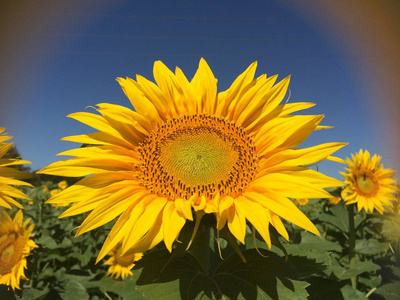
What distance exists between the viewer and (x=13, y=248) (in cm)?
131

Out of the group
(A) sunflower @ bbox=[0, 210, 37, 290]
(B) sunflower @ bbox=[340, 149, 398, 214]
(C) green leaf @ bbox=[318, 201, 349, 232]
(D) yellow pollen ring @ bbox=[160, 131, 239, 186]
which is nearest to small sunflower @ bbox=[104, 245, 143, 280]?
(A) sunflower @ bbox=[0, 210, 37, 290]

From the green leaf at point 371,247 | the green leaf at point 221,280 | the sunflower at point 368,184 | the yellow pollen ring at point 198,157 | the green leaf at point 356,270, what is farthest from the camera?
the sunflower at point 368,184

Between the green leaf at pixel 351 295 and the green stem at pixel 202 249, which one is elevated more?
the green stem at pixel 202 249

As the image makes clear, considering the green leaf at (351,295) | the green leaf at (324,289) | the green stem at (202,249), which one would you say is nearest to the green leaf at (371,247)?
the green leaf at (351,295)

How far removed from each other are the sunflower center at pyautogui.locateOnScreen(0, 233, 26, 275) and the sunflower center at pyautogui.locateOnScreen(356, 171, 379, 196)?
1.47 meters

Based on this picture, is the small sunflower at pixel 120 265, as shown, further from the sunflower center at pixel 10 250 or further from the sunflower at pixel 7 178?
the sunflower at pixel 7 178

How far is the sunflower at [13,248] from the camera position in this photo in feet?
3.97

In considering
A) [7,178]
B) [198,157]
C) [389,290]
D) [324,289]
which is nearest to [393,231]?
[389,290]

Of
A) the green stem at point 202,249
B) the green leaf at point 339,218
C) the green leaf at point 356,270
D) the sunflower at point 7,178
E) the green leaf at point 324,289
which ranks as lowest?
the green leaf at point 324,289

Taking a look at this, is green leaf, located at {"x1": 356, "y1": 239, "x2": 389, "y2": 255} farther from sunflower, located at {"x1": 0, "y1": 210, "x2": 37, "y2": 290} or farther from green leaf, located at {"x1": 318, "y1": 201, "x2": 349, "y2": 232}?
sunflower, located at {"x1": 0, "y1": 210, "x2": 37, "y2": 290}

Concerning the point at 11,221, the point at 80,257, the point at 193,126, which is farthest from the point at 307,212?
the point at 193,126

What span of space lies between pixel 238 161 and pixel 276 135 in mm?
84

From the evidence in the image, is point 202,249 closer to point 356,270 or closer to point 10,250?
point 356,270

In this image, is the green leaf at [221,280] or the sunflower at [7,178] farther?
the sunflower at [7,178]
